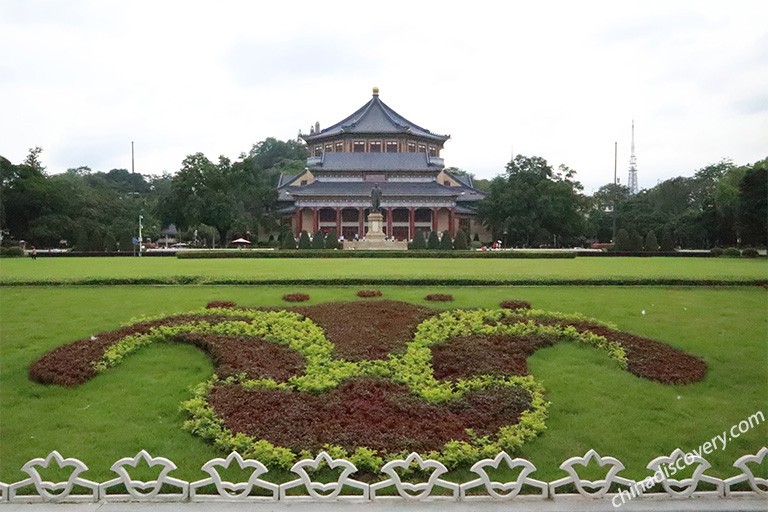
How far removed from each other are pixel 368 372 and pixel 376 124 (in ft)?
172

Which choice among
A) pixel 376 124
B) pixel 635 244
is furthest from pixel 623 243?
pixel 376 124

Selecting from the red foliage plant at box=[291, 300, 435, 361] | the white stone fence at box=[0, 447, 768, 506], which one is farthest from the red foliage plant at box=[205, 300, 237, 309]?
the white stone fence at box=[0, 447, 768, 506]

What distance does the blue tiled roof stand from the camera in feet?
189

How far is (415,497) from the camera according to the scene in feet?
17.0

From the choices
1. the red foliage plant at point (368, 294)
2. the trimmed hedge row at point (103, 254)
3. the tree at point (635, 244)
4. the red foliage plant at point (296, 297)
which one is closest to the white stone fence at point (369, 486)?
the red foliage plant at point (296, 297)

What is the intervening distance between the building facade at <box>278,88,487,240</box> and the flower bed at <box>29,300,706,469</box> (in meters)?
43.4

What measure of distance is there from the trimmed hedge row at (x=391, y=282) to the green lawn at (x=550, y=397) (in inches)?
149

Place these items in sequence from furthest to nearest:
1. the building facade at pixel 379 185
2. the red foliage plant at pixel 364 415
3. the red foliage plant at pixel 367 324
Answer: the building facade at pixel 379 185 < the red foliage plant at pixel 367 324 < the red foliage plant at pixel 364 415

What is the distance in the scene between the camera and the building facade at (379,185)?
180 ft

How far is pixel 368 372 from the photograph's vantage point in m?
8.14

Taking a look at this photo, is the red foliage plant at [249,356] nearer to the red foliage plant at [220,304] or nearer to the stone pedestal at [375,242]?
the red foliage plant at [220,304]

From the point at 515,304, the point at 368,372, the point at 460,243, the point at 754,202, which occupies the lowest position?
the point at 368,372

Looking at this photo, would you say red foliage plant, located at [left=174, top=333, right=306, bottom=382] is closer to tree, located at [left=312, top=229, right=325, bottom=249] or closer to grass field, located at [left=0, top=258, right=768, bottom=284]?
grass field, located at [left=0, top=258, right=768, bottom=284]

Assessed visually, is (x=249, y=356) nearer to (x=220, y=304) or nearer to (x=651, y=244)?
(x=220, y=304)
